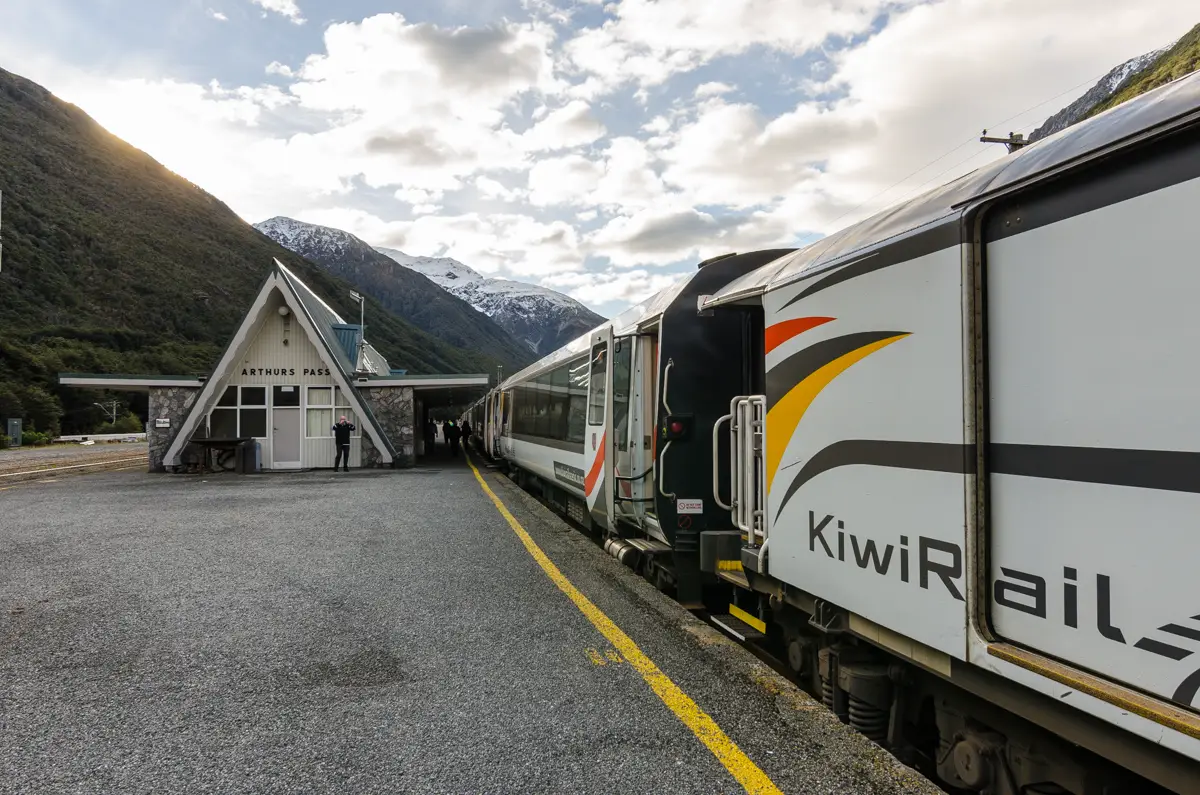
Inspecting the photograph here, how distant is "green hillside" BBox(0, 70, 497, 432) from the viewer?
56.0 meters

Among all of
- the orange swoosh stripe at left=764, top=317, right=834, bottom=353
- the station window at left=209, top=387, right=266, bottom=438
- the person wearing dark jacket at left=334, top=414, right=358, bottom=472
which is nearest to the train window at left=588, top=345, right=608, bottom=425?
the orange swoosh stripe at left=764, top=317, right=834, bottom=353

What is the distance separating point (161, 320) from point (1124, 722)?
277 feet

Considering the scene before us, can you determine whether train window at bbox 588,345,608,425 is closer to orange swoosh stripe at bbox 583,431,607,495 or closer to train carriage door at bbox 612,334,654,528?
orange swoosh stripe at bbox 583,431,607,495

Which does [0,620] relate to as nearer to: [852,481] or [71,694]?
[71,694]

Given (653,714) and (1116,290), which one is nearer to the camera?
(1116,290)

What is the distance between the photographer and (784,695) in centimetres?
408

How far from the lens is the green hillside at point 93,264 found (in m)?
56.0

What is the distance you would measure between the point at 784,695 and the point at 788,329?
2129mm

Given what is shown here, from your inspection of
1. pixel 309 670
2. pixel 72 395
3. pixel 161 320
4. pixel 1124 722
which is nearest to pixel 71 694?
pixel 309 670

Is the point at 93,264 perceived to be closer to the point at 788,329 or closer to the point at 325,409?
the point at 325,409

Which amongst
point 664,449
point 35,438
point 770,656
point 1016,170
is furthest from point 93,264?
point 1016,170

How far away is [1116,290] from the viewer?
A: 1982 mm

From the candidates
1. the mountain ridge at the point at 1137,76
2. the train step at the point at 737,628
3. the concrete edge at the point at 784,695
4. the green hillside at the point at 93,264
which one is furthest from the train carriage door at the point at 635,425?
the mountain ridge at the point at 1137,76

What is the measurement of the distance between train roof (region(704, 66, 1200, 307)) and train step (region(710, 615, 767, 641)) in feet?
8.31
